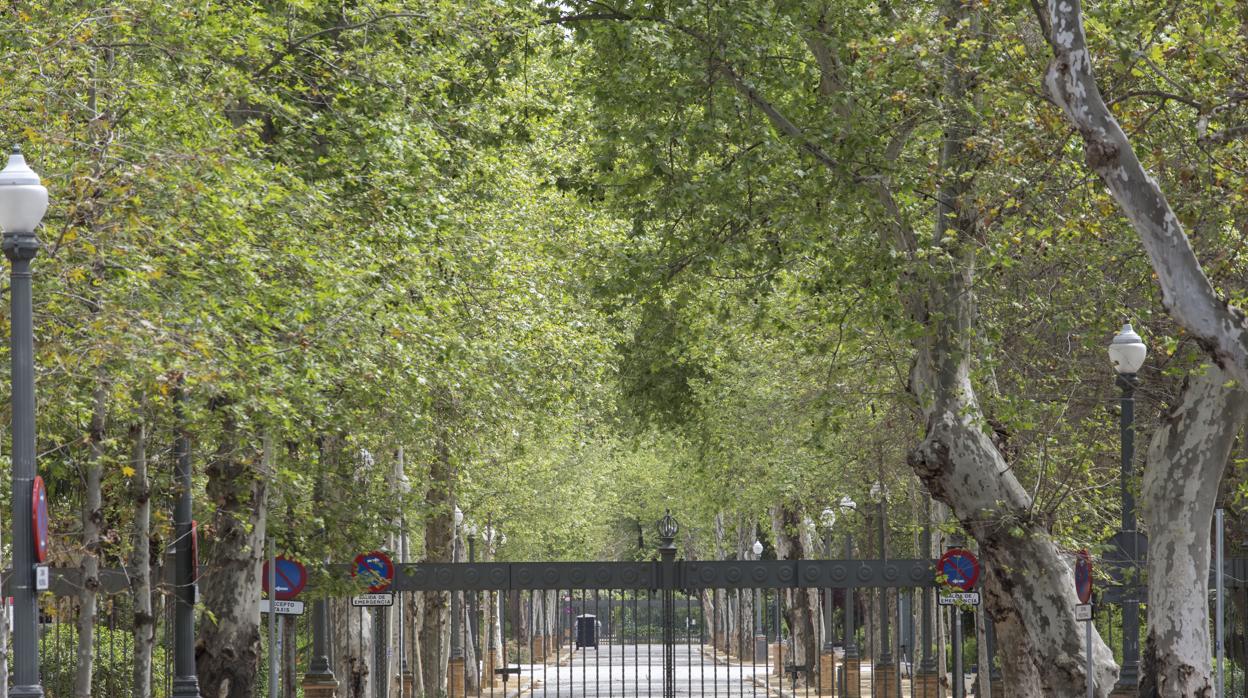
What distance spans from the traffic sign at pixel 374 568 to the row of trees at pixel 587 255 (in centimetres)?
22

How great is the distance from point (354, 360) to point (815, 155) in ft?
16.8

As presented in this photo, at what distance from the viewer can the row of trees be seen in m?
11.6

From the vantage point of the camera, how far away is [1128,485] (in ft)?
52.5

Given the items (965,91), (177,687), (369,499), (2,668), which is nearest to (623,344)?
(369,499)

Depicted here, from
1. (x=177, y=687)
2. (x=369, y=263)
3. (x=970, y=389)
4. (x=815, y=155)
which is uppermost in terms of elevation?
(x=815, y=155)

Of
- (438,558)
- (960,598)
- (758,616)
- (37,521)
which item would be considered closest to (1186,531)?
(960,598)

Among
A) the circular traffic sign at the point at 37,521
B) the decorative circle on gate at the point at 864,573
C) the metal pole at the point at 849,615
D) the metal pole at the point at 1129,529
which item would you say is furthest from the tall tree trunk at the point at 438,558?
the circular traffic sign at the point at 37,521

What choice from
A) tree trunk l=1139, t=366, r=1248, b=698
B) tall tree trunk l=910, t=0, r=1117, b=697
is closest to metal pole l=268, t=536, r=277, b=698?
tall tree trunk l=910, t=0, r=1117, b=697

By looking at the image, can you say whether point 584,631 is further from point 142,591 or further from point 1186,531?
point 142,591

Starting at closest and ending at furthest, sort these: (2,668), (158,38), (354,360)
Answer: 1. (2,668)
2. (158,38)
3. (354,360)

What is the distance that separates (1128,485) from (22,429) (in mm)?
10423

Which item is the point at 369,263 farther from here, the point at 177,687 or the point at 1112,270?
the point at 1112,270

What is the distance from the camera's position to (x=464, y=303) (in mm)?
18766

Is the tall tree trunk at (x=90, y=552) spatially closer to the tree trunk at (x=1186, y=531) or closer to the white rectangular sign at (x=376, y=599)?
the white rectangular sign at (x=376, y=599)
